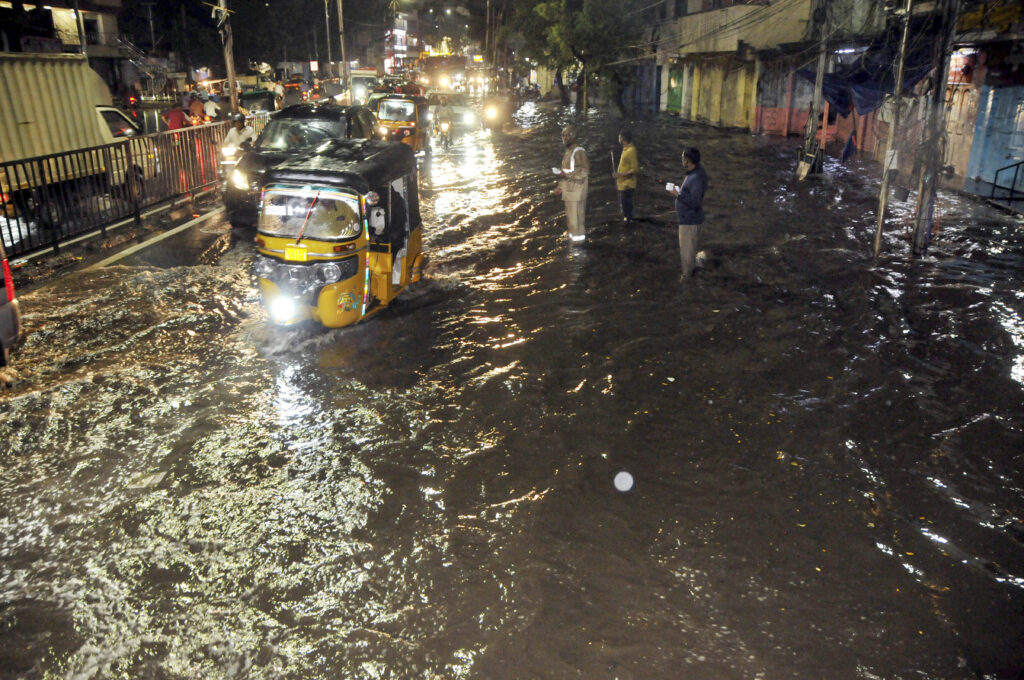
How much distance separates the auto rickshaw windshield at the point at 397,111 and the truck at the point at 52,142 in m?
8.24

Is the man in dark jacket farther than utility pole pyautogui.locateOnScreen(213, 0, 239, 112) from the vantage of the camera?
No

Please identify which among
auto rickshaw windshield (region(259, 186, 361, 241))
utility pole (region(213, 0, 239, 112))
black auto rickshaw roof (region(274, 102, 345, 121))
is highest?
utility pole (region(213, 0, 239, 112))

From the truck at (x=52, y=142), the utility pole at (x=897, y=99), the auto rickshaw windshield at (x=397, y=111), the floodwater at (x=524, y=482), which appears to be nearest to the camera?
the floodwater at (x=524, y=482)

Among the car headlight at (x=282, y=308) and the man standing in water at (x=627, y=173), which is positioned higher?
the man standing in water at (x=627, y=173)

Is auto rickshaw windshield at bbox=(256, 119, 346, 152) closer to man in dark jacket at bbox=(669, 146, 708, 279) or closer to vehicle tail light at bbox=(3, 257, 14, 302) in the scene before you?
man in dark jacket at bbox=(669, 146, 708, 279)

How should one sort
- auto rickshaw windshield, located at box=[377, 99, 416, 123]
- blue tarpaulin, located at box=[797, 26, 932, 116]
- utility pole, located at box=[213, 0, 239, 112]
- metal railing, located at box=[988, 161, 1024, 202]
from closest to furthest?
1. metal railing, located at box=[988, 161, 1024, 202]
2. blue tarpaulin, located at box=[797, 26, 932, 116]
3. auto rickshaw windshield, located at box=[377, 99, 416, 123]
4. utility pole, located at box=[213, 0, 239, 112]

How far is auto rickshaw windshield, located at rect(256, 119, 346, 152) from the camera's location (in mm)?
14281

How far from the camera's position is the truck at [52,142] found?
37.9 feet

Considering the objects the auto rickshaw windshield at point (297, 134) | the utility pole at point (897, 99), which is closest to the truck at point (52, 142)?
the auto rickshaw windshield at point (297, 134)

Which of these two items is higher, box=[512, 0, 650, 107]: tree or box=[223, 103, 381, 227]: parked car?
box=[512, 0, 650, 107]: tree

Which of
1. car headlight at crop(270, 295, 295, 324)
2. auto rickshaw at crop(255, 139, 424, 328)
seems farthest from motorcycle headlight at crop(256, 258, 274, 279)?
car headlight at crop(270, 295, 295, 324)

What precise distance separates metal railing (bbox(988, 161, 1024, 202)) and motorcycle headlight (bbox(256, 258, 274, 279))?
51.2 feet

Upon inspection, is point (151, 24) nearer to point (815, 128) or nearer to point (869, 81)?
point (815, 128)

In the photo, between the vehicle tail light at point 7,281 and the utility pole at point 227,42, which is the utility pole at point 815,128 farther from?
the vehicle tail light at point 7,281
